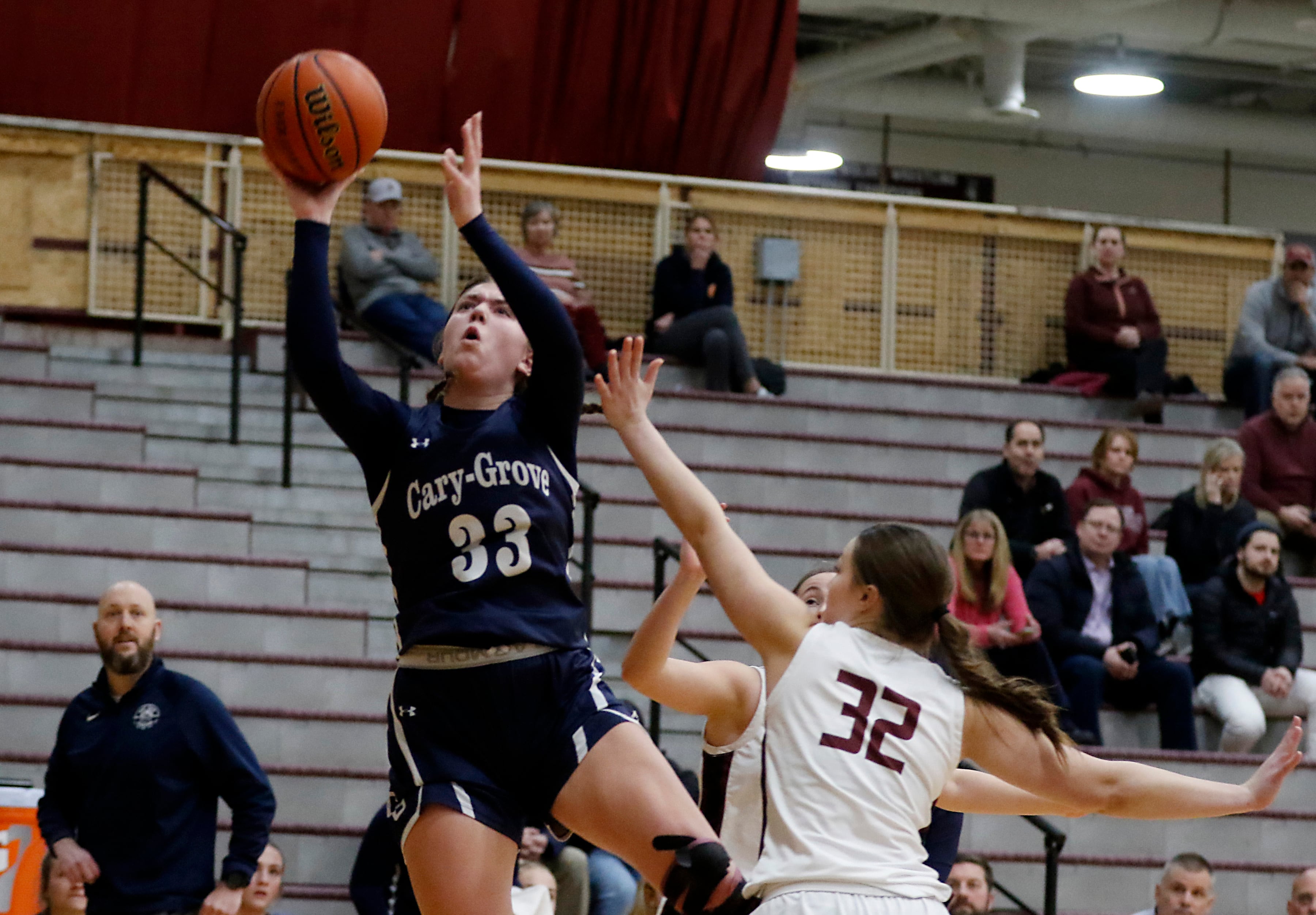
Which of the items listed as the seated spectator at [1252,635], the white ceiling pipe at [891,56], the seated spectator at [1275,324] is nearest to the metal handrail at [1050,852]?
the seated spectator at [1252,635]

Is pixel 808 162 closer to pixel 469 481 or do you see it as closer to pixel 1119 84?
pixel 1119 84

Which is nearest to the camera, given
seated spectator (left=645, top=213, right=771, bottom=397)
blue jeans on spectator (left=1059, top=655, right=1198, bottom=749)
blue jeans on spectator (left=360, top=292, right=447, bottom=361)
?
blue jeans on spectator (left=1059, top=655, right=1198, bottom=749)

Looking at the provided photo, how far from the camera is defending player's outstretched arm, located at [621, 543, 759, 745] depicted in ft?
13.1

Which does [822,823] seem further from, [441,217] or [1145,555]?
[441,217]

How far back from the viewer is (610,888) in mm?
7609

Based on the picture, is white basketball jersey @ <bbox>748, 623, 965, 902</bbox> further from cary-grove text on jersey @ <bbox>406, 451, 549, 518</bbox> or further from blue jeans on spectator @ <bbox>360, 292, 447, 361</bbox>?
blue jeans on spectator @ <bbox>360, 292, 447, 361</bbox>

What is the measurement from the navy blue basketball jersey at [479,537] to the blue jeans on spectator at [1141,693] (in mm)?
5087

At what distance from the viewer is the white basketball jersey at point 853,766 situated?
3.58 metres

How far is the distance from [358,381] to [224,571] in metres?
5.01

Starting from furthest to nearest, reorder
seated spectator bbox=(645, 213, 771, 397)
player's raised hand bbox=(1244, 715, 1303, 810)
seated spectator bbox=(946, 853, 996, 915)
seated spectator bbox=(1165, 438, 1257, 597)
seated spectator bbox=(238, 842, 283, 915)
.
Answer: seated spectator bbox=(645, 213, 771, 397)
seated spectator bbox=(1165, 438, 1257, 597)
seated spectator bbox=(946, 853, 996, 915)
seated spectator bbox=(238, 842, 283, 915)
player's raised hand bbox=(1244, 715, 1303, 810)

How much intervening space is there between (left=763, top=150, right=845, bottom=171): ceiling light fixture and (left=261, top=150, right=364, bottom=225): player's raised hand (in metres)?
11.5

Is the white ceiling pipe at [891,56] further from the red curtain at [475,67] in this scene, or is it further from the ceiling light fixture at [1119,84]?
the red curtain at [475,67]

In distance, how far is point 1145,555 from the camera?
31.4 ft

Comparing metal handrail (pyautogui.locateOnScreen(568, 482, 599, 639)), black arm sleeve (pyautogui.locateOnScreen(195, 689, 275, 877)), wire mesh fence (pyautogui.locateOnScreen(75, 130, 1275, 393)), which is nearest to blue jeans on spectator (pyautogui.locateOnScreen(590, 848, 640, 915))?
metal handrail (pyautogui.locateOnScreen(568, 482, 599, 639))
